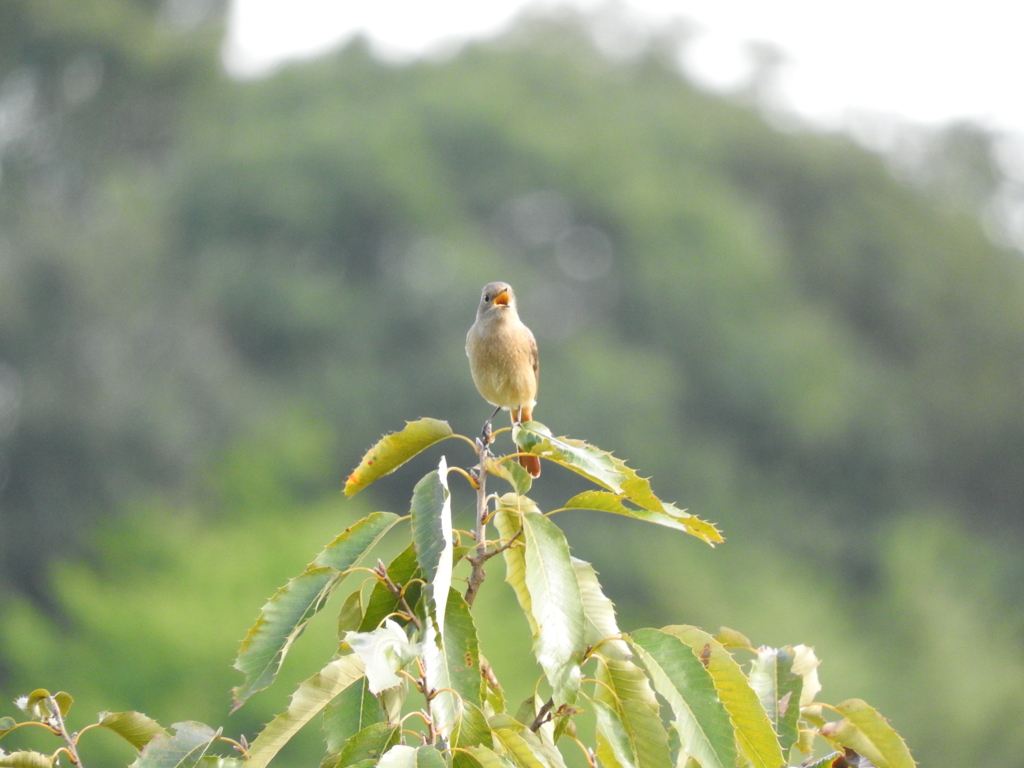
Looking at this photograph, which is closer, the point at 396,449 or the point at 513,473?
the point at 513,473

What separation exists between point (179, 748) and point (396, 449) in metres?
0.85

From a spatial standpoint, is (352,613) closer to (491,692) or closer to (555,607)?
(491,692)

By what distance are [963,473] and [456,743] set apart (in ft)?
150

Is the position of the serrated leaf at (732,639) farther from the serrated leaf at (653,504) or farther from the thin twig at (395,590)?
the thin twig at (395,590)

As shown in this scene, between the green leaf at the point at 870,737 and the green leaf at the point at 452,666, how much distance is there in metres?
0.93

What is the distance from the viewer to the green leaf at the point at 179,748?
107 inches

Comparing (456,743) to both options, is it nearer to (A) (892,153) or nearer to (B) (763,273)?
(B) (763,273)

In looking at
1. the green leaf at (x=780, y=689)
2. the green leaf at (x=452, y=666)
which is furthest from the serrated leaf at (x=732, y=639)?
the green leaf at (x=452, y=666)

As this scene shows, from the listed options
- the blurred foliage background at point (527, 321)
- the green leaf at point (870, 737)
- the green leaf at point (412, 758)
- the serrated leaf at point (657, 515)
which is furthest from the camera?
the blurred foliage background at point (527, 321)

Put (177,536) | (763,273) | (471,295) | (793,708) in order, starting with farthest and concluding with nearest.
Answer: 1. (763,273)
2. (471,295)
3. (177,536)
4. (793,708)

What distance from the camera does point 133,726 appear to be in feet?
9.77

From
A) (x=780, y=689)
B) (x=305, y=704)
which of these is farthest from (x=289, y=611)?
(x=780, y=689)

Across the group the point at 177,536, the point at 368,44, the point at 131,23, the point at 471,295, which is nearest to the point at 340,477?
the point at 177,536

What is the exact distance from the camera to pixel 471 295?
4175 cm
